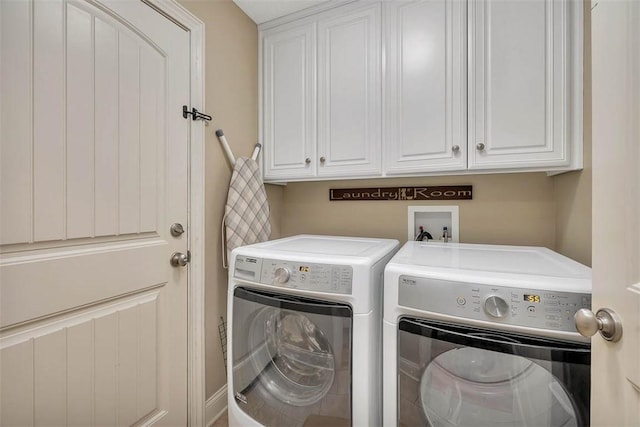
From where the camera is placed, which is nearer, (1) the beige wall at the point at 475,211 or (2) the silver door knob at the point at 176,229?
(2) the silver door knob at the point at 176,229

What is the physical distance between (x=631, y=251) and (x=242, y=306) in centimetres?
123

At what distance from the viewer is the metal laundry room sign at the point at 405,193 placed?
168 centimetres

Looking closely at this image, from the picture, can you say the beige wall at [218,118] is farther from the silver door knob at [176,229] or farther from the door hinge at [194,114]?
the silver door knob at [176,229]

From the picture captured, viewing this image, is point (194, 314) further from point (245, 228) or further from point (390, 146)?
point (390, 146)

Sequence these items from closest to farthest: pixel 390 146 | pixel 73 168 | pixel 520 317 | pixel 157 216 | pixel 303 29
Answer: pixel 520 317 < pixel 73 168 < pixel 157 216 < pixel 390 146 < pixel 303 29

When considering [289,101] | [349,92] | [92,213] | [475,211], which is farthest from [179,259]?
[475,211]

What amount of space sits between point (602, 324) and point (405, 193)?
1289 millimetres

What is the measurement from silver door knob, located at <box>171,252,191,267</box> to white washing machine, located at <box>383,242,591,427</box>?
1.00 metres

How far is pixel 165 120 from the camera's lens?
1.29 meters

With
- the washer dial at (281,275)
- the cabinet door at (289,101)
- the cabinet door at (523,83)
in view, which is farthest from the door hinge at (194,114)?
the cabinet door at (523,83)

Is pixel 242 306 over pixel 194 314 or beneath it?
over

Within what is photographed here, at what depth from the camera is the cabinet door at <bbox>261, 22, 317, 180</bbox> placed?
1.73 metres

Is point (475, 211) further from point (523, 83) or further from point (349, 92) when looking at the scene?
point (349, 92)

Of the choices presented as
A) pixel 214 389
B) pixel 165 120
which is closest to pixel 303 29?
pixel 165 120
